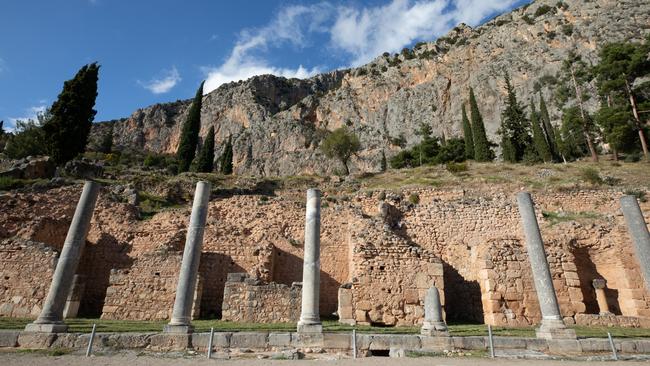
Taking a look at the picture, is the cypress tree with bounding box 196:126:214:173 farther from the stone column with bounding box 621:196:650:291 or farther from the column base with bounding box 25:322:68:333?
the stone column with bounding box 621:196:650:291

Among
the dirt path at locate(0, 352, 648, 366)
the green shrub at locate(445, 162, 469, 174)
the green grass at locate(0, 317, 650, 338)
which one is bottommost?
the dirt path at locate(0, 352, 648, 366)

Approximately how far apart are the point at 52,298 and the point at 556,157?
5286cm

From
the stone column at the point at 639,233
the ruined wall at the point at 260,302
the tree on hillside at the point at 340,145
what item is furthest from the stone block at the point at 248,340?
the tree on hillside at the point at 340,145

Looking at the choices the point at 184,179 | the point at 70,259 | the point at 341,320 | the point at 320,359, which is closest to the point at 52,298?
the point at 70,259

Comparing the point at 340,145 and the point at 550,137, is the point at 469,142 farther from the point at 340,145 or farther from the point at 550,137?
the point at 340,145

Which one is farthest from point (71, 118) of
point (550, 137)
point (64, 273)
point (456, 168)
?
point (550, 137)

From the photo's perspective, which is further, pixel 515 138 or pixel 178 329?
pixel 515 138

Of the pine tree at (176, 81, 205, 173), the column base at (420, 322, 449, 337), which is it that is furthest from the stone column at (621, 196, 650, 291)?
the pine tree at (176, 81, 205, 173)

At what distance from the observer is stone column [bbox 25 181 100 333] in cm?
1041

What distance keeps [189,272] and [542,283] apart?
37.9 feet

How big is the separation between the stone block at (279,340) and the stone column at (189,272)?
8.05ft

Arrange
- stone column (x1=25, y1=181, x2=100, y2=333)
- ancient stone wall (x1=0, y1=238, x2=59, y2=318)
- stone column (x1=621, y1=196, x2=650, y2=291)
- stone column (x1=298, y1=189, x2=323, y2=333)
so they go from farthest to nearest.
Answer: ancient stone wall (x1=0, y1=238, x2=59, y2=318)
stone column (x1=621, y1=196, x2=650, y2=291)
stone column (x1=298, y1=189, x2=323, y2=333)
stone column (x1=25, y1=181, x2=100, y2=333)

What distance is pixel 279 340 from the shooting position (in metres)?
9.97

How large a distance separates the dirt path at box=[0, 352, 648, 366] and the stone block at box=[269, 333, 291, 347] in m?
1.48
